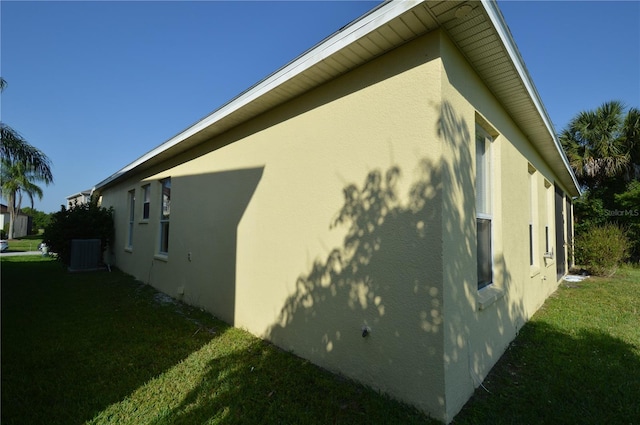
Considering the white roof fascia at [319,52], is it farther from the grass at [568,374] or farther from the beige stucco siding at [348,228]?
the grass at [568,374]

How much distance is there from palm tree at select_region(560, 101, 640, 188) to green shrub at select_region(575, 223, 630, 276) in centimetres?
636

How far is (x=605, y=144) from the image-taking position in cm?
1520

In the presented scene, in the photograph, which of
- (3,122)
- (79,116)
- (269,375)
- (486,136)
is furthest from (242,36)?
(3,122)

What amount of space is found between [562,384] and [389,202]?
2721 millimetres

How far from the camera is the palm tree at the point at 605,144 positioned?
48.6ft

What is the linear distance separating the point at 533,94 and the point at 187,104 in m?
11.0

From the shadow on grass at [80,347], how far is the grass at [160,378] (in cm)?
1

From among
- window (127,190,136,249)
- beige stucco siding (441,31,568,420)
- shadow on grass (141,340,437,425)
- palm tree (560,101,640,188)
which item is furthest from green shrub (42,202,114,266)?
palm tree (560,101,640,188)

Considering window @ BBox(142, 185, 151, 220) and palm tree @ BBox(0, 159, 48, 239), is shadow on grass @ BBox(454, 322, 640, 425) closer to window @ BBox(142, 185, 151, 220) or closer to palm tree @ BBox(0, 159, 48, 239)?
window @ BBox(142, 185, 151, 220)

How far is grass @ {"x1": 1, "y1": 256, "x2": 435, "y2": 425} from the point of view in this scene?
268 cm

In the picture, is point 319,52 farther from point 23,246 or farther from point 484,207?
point 23,246

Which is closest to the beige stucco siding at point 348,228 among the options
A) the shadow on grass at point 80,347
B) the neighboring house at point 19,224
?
the shadow on grass at point 80,347

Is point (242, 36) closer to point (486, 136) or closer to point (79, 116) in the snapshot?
point (486, 136)

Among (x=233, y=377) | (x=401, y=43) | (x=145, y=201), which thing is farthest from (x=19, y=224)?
(x=401, y=43)
